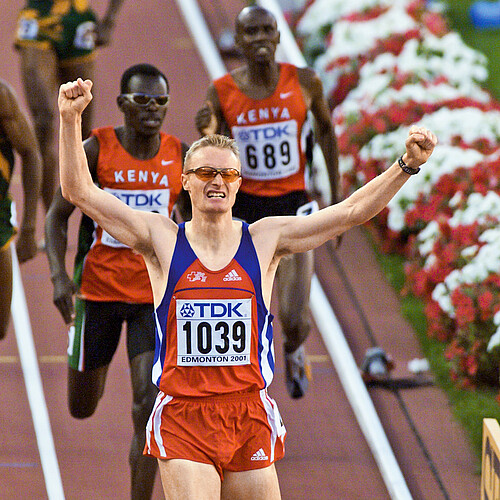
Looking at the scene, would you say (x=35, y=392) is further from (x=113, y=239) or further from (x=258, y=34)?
(x=258, y=34)

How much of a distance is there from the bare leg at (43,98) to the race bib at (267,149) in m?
2.47

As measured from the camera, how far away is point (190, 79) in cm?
1523

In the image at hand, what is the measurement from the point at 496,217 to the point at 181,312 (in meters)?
5.11

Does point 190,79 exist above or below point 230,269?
above

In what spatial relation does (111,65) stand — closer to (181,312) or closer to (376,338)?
(376,338)

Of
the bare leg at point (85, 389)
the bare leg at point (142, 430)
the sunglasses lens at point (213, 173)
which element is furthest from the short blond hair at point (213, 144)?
the bare leg at point (85, 389)

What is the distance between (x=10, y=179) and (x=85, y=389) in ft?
4.64

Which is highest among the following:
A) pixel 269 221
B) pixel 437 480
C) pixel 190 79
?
pixel 190 79

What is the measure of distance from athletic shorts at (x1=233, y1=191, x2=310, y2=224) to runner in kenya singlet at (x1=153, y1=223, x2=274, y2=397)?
2.75m

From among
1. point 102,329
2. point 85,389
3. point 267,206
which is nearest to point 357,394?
point 267,206

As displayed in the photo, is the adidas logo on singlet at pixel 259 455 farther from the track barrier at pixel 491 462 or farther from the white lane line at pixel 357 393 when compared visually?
the white lane line at pixel 357 393

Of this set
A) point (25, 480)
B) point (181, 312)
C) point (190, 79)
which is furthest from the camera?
point (190, 79)

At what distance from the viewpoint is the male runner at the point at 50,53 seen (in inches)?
408

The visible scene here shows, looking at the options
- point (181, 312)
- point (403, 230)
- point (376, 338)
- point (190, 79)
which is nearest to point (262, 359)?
point (181, 312)
